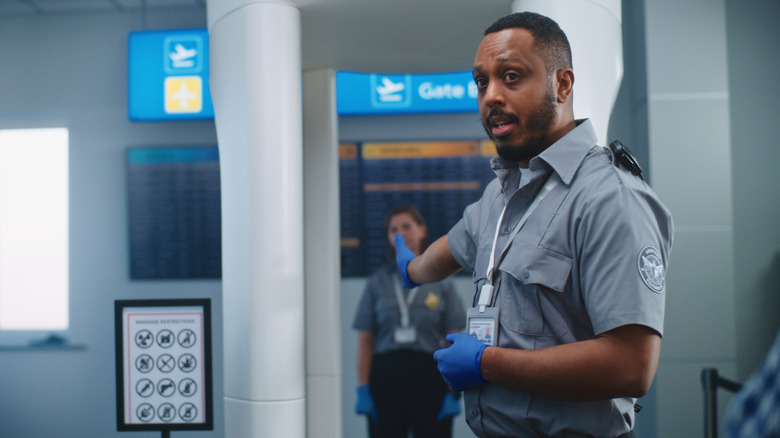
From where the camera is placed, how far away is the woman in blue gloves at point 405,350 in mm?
3010

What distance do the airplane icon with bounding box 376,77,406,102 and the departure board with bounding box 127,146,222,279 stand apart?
1.04 metres

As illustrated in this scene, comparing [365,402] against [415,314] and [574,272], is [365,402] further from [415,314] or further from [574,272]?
[574,272]

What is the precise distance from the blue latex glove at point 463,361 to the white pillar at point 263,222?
0.70 metres

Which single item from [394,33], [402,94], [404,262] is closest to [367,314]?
[402,94]

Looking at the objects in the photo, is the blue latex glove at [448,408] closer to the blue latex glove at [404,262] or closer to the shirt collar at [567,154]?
the blue latex glove at [404,262]

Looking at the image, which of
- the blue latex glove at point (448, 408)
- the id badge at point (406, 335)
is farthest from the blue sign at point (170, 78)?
the blue latex glove at point (448, 408)

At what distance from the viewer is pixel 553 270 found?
107cm

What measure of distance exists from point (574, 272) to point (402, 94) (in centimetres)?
248

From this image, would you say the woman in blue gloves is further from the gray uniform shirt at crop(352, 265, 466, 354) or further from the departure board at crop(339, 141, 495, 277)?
the departure board at crop(339, 141, 495, 277)

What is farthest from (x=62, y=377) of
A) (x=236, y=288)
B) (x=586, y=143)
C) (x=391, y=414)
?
(x=586, y=143)

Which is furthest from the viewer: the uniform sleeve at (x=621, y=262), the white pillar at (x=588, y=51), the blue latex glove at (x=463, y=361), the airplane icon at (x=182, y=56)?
the airplane icon at (x=182, y=56)

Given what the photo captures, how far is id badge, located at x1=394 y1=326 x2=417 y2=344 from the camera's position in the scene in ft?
9.94

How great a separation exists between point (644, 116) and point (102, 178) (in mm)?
3106

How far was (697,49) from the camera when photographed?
299 cm
